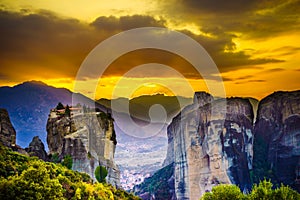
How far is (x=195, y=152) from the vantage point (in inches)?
3693

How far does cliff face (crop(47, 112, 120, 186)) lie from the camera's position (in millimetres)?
47219

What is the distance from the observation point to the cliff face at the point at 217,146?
289ft

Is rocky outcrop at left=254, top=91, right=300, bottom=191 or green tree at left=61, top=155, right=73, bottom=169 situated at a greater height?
rocky outcrop at left=254, top=91, right=300, bottom=191

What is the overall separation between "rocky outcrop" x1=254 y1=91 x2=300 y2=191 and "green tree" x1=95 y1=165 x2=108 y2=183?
157ft

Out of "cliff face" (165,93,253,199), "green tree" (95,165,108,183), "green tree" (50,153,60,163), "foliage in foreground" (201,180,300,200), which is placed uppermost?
"cliff face" (165,93,253,199)

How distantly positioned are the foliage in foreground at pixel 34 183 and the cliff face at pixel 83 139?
42.7ft

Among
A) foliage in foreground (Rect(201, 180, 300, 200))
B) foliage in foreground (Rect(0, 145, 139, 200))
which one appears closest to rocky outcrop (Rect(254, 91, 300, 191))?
foliage in foreground (Rect(201, 180, 300, 200))

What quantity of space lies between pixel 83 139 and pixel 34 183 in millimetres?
23675

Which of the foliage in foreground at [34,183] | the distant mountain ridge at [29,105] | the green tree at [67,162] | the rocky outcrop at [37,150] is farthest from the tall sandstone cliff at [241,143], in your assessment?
the foliage in foreground at [34,183]

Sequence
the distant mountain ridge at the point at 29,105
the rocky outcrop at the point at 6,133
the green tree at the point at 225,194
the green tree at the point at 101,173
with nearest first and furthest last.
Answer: the green tree at the point at 225,194 < the rocky outcrop at the point at 6,133 < the green tree at the point at 101,173 < the distant mountain ridge at the point at 29,105

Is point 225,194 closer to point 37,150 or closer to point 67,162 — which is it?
point 67,162

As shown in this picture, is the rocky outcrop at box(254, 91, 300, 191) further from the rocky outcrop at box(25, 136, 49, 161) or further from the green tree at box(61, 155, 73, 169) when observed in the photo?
the rocky outcrop at box(25, 136, 49, 161)

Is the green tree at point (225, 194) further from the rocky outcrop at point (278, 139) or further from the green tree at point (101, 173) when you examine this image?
the rocky outcrop at point (278, 139)

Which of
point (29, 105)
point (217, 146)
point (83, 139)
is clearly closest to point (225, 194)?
point (83, 139)
